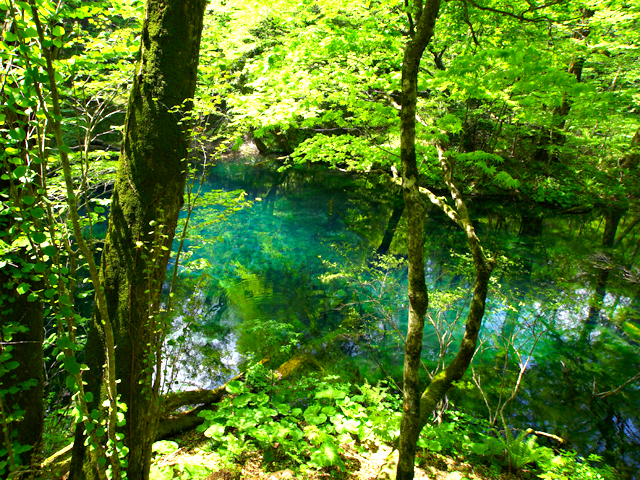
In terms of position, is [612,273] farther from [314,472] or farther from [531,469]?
[314,472]

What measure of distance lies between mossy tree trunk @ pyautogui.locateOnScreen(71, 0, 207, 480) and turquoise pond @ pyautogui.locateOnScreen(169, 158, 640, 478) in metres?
0.30

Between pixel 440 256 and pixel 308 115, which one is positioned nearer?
pixel 308 115

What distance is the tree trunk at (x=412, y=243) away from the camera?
84.1 inches

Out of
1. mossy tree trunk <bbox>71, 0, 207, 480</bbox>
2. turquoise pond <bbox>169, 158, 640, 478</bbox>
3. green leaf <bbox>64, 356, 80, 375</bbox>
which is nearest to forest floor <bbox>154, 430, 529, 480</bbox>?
turquoise pond <bbox>169, 158, 640, 478</bbox>

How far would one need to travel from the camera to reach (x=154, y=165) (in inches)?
71.2

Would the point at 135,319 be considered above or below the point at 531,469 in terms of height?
above

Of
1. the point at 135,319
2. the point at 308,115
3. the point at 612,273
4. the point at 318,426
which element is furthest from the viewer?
the point at 612,273

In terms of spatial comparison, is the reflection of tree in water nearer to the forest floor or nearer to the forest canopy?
the forest canopy

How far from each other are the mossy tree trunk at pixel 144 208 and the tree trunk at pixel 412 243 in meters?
1.34

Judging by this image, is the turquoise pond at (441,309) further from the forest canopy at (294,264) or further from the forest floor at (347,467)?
the forest floor at (347,467)

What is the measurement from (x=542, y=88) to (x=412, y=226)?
2557 mm

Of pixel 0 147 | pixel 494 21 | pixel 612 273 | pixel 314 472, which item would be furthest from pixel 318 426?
pixel 612 273

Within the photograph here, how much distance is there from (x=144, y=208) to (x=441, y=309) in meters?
5.20

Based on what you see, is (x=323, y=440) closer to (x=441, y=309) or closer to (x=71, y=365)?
(x=71, y=365)
